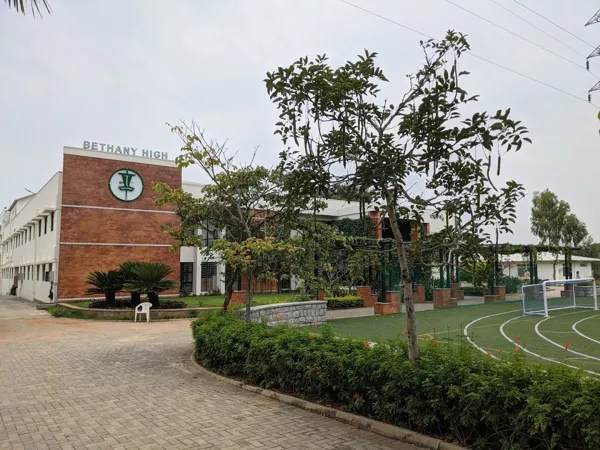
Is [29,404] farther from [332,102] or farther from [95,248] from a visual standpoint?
[95,248]

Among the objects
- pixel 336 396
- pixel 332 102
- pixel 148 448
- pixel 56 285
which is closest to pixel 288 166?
pixel 332 102

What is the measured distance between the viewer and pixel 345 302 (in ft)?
70.1

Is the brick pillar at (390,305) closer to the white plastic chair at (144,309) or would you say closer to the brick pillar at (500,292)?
the white plastic chair at (144,309)

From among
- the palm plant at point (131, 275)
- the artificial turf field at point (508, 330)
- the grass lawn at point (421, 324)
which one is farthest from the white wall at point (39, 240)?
the artificial turf field at point (508, 330)

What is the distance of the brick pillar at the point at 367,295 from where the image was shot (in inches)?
863

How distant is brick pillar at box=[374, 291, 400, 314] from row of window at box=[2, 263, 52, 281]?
2087cm

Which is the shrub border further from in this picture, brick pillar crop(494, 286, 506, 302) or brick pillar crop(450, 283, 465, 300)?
brick pillar crop(494, 286, 506, 302)

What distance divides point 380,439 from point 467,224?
102 inches

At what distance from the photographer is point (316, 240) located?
10805 millimetres

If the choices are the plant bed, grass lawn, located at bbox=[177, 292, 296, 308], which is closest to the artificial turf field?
grass lawn, located at bbox=[177, 292, 296, 308]

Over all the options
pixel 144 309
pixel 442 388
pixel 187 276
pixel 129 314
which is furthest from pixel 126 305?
pixel 442 388

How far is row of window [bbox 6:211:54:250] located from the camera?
29.4 metres

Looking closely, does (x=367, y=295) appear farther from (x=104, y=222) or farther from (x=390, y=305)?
(x=104, y=222)

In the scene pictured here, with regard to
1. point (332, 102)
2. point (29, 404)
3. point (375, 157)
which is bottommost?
point (29, 404)
